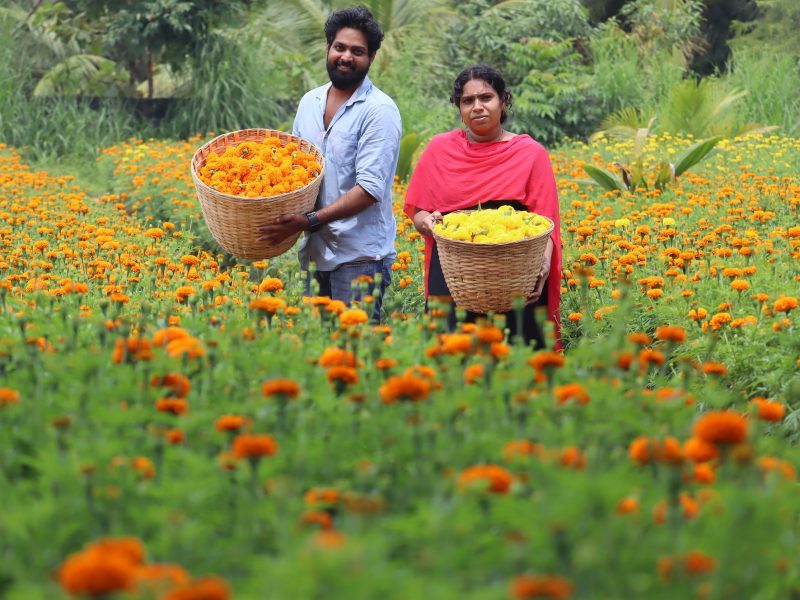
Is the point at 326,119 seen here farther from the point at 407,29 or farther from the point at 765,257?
the point at 407,29

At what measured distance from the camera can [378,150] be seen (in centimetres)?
414

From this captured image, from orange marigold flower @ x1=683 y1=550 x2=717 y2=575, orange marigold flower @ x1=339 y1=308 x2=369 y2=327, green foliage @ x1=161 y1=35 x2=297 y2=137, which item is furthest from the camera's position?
green foliage @ x1=161 y1=35 x2=297 y2=137

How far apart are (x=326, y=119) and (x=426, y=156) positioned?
586 millimetres

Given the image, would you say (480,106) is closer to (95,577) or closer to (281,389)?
(281,389)

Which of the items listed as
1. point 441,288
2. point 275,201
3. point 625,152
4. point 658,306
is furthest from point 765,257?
point 625,152

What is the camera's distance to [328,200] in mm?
4273

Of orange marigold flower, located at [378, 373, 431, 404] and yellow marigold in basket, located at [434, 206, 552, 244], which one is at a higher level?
orange marigold flower, located at [378, 373, 431, 404]

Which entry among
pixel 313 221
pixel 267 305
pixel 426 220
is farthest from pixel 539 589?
pixel 426 220

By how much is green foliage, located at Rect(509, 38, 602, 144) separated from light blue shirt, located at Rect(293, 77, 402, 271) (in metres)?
9.67

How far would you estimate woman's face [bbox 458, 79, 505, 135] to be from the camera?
446 cm

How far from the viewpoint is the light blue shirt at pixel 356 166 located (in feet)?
13.6

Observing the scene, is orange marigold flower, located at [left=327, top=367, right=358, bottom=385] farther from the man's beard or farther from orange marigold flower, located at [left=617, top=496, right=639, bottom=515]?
the man's beard

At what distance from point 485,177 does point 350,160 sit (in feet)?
2.11

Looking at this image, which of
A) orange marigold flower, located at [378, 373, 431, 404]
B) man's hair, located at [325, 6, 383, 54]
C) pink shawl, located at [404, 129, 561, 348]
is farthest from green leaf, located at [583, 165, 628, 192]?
orange marigold flower, located at [378, 373, 431, 404]
